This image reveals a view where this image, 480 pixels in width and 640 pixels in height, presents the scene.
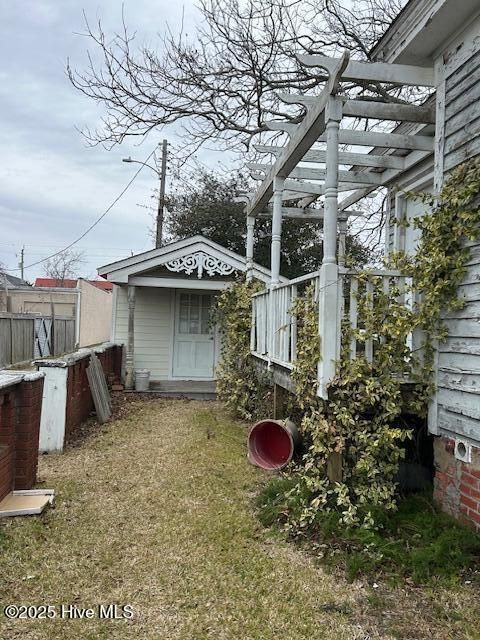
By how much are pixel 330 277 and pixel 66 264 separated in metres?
39.8

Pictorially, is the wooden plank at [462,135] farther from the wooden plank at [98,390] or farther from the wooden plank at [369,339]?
the wooden plank at [98,390]

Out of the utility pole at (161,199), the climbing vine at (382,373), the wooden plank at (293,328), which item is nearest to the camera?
the climbing vine at (382,373)

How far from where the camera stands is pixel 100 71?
9.12 meters

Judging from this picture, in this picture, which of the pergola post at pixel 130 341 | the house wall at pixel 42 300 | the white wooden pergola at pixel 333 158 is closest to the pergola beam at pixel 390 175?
the white wooden pergola at pixel 333 158

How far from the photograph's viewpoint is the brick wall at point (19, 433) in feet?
12.2

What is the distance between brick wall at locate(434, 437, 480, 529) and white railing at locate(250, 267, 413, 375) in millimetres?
845

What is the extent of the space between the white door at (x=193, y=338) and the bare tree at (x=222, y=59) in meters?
3.66

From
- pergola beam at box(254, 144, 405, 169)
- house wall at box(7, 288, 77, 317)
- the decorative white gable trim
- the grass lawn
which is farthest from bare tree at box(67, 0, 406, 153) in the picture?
house wall at box(7, 288, 77, 317)

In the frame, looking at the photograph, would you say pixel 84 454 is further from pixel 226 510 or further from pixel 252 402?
pixel 252 402

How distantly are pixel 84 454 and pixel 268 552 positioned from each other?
298cm

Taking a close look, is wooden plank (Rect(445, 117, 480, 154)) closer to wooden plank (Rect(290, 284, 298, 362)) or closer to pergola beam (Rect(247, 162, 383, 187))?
wooden plank (Rect(290, 284, 298, 362))

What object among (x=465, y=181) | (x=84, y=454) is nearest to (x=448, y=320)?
(x=465, y=181)

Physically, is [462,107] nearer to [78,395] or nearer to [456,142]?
[456,142]

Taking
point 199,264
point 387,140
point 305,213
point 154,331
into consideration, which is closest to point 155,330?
point 154,331
